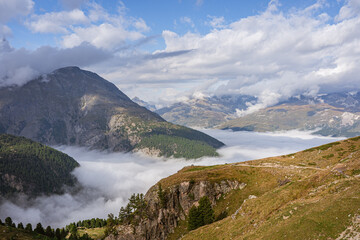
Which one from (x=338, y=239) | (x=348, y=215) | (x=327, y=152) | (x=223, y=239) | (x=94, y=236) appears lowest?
(x=94, y=236)

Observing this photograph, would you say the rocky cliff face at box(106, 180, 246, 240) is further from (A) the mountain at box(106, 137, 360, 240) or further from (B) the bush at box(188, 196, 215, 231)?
(B) the bush at box(188, 196, 215, 231)

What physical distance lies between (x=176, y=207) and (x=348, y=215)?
66.3 metres

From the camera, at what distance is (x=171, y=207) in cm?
9200

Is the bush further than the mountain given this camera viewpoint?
Yes

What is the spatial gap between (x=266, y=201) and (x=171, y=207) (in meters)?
46.0

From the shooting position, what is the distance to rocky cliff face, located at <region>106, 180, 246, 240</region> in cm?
8900

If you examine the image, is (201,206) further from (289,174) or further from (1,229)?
(1,229)

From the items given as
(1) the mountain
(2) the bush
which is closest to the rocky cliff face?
(1) the mountain

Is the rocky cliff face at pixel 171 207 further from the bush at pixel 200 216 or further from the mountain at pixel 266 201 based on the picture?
the bush at pixel 200 216

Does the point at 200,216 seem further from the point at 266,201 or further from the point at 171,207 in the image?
the point at 266,201

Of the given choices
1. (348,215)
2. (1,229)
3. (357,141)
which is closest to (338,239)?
(348,215)

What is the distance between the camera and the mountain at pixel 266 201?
126ft

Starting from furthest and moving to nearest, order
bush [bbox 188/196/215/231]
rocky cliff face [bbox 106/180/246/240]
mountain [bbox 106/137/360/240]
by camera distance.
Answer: rocky cliff face [bbox 106/180/246/240] → bush [bbox 188/196/215/231] → mountain [bbox 106/137/360/240]

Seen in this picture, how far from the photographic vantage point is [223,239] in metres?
52.7
